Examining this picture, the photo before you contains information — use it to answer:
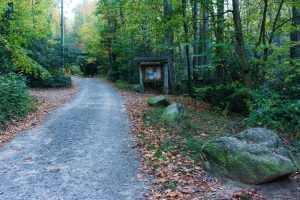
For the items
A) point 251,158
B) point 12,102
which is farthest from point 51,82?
point 251,158

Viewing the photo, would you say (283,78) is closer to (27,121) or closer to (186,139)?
(186,139)

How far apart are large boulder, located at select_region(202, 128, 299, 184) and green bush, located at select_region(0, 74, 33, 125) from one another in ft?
25.5

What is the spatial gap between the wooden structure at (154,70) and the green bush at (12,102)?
897 cm

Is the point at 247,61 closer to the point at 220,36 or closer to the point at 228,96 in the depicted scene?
the point at 220,36

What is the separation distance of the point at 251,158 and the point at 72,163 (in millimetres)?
3946

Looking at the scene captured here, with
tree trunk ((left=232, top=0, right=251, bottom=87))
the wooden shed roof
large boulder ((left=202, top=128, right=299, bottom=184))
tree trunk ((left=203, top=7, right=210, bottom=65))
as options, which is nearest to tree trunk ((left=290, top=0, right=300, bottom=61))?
tree trunk ((left=232, top=0, right=251, bottom=87))

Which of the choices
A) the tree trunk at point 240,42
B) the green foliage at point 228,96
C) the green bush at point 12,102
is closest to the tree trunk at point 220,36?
the tree trunk at point 240,42

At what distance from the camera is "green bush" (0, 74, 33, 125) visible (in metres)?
10.9

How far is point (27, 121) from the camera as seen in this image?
11.1 metres

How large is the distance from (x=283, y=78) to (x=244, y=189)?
598 centimetres

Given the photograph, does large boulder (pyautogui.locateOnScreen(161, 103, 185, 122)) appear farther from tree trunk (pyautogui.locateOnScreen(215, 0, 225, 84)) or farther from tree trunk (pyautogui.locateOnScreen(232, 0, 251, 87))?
tree trunk (pyautogui.locateOnScreen(215, 0, 225, 84))

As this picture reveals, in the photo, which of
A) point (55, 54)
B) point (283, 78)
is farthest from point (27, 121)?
point (55, 54)

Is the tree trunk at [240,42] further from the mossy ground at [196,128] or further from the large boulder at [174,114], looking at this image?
the large boulder at [174,114]

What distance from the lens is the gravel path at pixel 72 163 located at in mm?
5285
